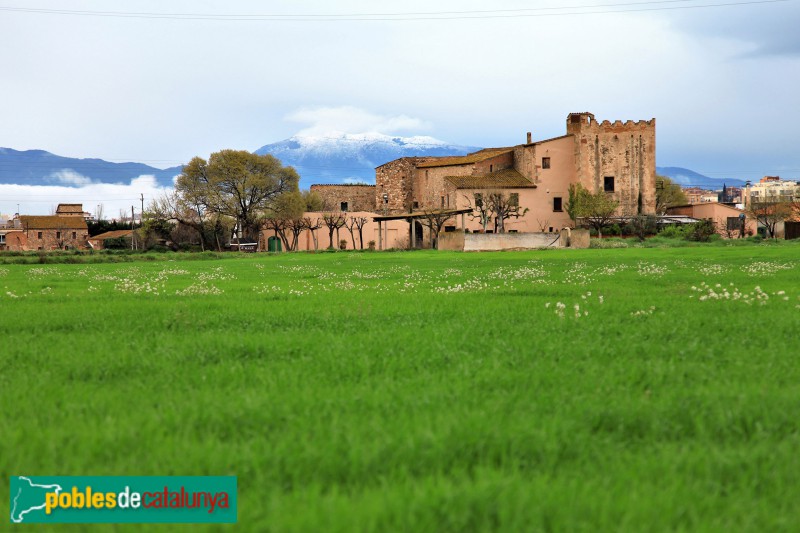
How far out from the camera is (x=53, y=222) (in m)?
112

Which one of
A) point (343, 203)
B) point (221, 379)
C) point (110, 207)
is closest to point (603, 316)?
point (221, 379)

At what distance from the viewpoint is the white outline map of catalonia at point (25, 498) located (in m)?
3.01

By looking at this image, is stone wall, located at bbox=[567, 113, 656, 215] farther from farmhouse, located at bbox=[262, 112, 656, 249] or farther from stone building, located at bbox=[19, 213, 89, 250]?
stone building, located at bbox=[19, 213, 89, 250]

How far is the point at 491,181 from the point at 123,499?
7573cm

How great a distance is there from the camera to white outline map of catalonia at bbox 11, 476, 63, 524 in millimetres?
3012

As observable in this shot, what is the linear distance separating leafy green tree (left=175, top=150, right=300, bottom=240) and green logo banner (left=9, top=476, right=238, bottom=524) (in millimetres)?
83901

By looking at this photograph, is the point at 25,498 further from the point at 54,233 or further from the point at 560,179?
the point at 54,233

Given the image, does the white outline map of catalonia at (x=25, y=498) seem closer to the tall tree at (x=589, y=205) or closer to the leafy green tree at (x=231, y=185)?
the tall tree at (x=589, y=205)

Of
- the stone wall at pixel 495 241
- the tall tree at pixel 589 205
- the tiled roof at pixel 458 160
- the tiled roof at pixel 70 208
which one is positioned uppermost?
the tiled roof at pixel 458 160

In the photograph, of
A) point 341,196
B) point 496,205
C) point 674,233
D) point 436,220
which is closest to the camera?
point 674,233

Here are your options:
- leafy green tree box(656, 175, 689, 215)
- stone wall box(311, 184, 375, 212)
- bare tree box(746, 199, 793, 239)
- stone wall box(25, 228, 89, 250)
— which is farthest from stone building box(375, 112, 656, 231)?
stone wall box(25, 228, 89, 250)

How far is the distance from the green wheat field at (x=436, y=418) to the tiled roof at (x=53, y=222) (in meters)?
114

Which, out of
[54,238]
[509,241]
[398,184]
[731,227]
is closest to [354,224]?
[398,184]

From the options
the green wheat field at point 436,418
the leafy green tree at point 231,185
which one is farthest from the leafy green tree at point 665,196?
the green wheat field at point 436,418
